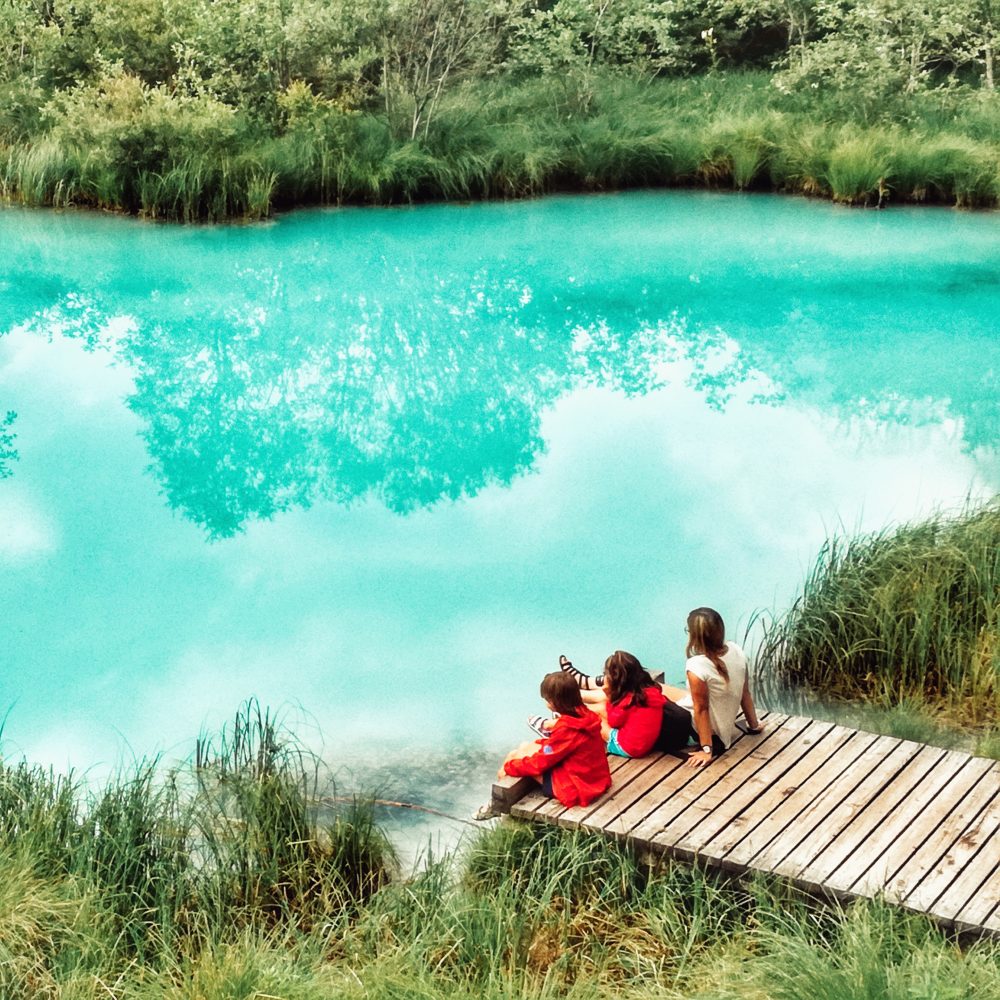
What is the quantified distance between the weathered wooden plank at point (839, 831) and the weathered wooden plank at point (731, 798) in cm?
19

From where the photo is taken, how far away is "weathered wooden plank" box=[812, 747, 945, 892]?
3768mm

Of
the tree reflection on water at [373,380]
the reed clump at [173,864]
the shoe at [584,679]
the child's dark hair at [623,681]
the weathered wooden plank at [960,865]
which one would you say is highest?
the child's dark hair at [623,681]

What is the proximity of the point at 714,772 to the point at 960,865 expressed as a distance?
2.63 feet

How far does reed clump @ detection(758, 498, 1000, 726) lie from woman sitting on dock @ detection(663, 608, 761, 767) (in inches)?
34.2

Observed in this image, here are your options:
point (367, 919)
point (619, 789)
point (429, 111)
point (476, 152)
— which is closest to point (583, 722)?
point (619, 789)

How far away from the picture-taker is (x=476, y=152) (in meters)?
14.2

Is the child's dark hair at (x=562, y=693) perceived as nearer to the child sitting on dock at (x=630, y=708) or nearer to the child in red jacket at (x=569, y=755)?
the child in red jacket at (x=569, y=755)

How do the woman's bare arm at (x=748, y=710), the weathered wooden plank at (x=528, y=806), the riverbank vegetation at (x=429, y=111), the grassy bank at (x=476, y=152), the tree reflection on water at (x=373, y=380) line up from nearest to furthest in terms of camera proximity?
the weathered wooden plank at (x=528, y=806), the woman's bare arm at (x=748, y=710), the tree reflection on water at (x=373, y=380), the grassy bank at (x=476, y=152), the riverbank vegetation at (x=429, y=111)

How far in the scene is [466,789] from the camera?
189 inches

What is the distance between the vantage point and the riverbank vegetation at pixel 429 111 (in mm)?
12922

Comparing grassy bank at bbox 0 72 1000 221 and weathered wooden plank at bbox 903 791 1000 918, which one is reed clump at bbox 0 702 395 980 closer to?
weathered wooden plank at bbox 903 791 1000 918

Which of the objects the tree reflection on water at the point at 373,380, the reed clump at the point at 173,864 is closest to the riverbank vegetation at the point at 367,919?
the reed clump at the point at 173,864

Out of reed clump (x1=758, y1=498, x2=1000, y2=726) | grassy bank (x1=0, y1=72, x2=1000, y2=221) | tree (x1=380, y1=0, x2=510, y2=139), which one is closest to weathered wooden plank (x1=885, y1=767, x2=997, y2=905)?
reed clump (x1=758, y1=498, x2=1000, y2=726)

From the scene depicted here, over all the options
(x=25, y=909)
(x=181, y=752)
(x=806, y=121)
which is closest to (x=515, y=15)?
(x=806, y=121)
